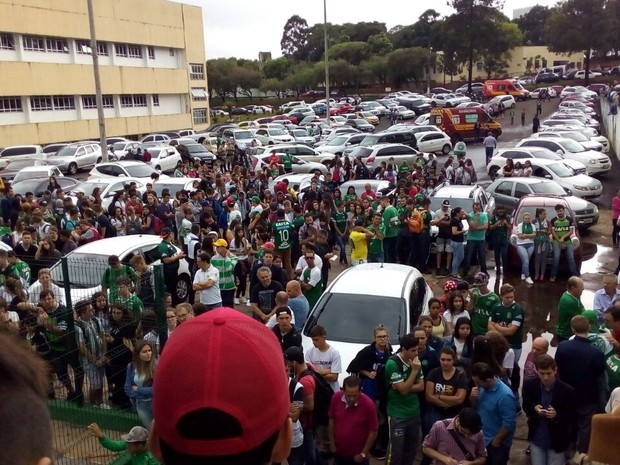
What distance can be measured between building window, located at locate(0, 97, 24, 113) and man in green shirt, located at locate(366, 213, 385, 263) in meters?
36.7

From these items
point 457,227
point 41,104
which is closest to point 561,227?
point 457,227

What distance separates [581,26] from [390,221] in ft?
212

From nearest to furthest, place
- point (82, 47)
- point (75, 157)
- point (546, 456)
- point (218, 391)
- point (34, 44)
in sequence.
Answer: point (218, 391) → point (546, 456) → point (75, 157) → point (34, 44) → point (82, 47)

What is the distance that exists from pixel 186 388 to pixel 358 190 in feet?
60.1

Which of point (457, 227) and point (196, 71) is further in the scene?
point (196, 71)

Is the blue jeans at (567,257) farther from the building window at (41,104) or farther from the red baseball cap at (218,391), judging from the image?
the building window at (41,104)

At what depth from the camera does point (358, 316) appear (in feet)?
28.6

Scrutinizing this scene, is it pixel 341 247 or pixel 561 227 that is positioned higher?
pixel 561 227

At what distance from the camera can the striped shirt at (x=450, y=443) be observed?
229 inches

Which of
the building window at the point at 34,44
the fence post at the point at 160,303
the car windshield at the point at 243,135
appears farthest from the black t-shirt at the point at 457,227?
the building window at the point at 34,44

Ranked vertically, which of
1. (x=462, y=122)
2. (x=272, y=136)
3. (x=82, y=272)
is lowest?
(x=82, y=272)

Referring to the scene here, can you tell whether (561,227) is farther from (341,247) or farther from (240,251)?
(240,251)

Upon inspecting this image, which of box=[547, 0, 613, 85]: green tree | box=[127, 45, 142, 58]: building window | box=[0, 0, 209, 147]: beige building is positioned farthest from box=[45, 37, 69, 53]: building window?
box=[547, 0, 613, 85]: green tree

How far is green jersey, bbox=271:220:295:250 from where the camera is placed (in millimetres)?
13070
